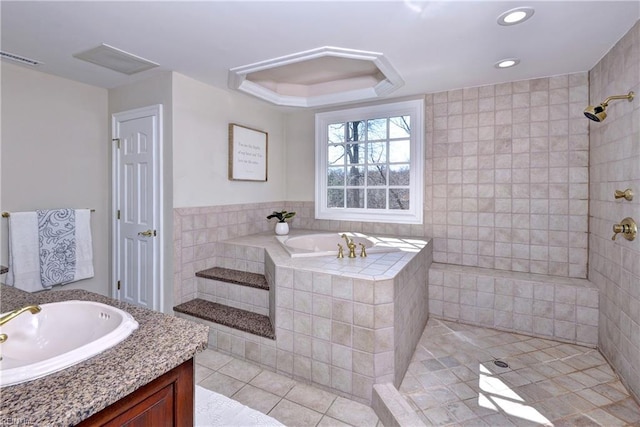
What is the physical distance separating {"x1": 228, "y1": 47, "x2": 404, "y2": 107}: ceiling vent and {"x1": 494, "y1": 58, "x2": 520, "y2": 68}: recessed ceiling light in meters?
0.76

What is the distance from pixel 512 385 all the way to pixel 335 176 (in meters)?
2.60

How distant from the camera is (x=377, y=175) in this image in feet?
11.6

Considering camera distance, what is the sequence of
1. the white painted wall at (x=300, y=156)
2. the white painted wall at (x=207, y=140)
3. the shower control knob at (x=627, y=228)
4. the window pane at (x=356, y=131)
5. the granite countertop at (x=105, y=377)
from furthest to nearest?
the white painted wall at (x=300, y=156) < the window pane at (x=356, y=131) < the white painted wall at (x=207, y=140) < the shower control knob at (x=627, y=228) < the granite countertop at (x=105, y=377)

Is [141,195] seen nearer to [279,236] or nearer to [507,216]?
[279,236]

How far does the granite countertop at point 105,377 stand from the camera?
0.62 m

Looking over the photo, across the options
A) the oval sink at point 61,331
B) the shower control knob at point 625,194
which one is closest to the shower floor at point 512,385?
the shower control knob at point 625,194

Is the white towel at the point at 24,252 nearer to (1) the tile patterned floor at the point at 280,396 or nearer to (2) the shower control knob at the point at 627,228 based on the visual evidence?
(1) the tile patterned floor at the point at 280,396

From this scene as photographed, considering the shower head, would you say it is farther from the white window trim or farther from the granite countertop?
the granite countertop

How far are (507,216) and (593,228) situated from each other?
0.61 meters

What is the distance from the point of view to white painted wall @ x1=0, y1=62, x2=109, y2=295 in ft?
7.99

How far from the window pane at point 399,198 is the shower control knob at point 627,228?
5.63 feet

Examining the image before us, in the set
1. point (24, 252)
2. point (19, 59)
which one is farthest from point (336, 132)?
point (24, 252)

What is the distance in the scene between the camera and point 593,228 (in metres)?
2.54

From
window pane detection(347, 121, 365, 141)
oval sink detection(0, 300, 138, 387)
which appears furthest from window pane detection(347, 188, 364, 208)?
oval sink detection(0, 300, 138, 387)
